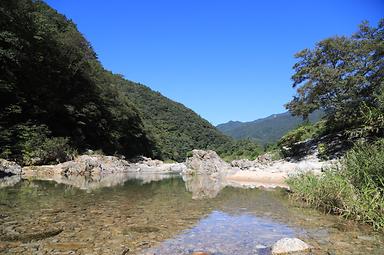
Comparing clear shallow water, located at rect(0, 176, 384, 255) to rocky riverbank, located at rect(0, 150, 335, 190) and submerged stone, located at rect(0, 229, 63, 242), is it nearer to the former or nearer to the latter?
submerged stone, located at rect(0, 229, 63, 242)

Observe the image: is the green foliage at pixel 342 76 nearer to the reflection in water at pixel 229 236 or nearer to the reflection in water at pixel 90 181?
the reflection in water at pixel 90 181

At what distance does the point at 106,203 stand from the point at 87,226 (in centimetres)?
383

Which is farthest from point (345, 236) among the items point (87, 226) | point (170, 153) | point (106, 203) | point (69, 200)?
point (170, 153)

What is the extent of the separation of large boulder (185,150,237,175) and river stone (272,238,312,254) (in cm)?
2583

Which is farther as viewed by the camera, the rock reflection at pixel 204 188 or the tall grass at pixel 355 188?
the rock reflection at pixel 204 188

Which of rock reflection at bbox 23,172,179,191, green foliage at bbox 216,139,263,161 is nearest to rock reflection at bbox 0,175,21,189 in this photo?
rock reflection at bbox 23,172,179,191

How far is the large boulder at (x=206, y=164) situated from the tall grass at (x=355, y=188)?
70.5 ft

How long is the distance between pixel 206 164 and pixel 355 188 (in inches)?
983

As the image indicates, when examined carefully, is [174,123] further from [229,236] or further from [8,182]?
[229,236]

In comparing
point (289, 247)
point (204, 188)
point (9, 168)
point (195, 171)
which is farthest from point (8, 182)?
point (195, 171)

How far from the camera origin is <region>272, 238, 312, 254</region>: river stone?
557cm

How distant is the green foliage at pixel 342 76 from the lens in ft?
82.3

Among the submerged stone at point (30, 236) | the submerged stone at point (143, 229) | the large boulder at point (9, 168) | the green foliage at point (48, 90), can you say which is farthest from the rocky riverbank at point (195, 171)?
the submerged stone at point (30, 236)

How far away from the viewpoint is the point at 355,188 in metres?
8.41
